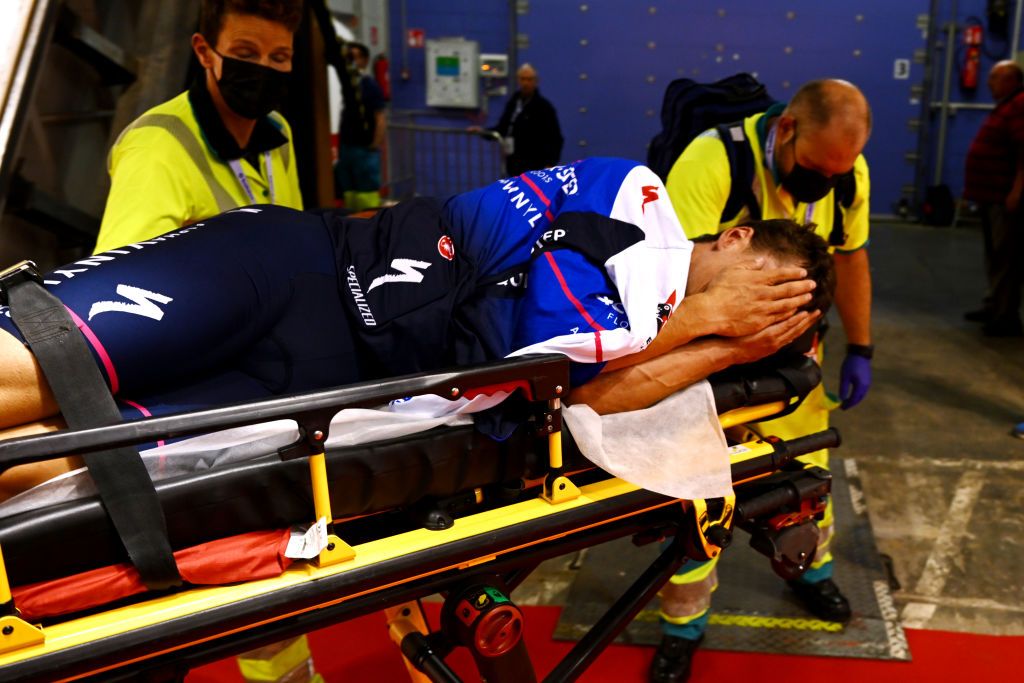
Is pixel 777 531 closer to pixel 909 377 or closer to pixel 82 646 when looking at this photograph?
pixel 82 646

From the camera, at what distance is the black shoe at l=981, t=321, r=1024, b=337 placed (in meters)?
5.97

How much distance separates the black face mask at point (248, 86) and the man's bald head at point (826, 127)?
1.48 meters

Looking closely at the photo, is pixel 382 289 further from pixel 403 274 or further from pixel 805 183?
pixel 805 183

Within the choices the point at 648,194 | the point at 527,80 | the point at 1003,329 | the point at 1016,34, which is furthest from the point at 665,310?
the point at 1016,34

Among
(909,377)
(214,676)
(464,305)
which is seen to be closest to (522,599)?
(214,676)

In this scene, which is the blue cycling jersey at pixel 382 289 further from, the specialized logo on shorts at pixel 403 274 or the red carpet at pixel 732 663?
the red carpet at pixel 732 663

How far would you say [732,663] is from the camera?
2711mm

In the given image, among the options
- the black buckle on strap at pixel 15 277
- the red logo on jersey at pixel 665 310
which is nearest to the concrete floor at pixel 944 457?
the red logo on jersey at pixel 665 310

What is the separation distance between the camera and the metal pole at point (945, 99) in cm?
955

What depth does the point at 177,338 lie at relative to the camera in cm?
157

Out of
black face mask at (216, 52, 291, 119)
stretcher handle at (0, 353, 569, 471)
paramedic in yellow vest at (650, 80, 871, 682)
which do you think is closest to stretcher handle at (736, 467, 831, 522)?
stretcher handle at (0, 353, 569, 471)

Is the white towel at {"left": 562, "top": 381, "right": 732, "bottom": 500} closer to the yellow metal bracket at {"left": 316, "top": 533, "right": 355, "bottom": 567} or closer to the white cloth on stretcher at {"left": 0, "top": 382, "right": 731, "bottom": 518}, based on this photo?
the white cloth on stretcher at {"left": 0, "top": 382, "right": 731, "bottom": 518}

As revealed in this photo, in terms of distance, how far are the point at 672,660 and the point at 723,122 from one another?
1.77m

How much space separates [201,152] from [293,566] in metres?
1.37
